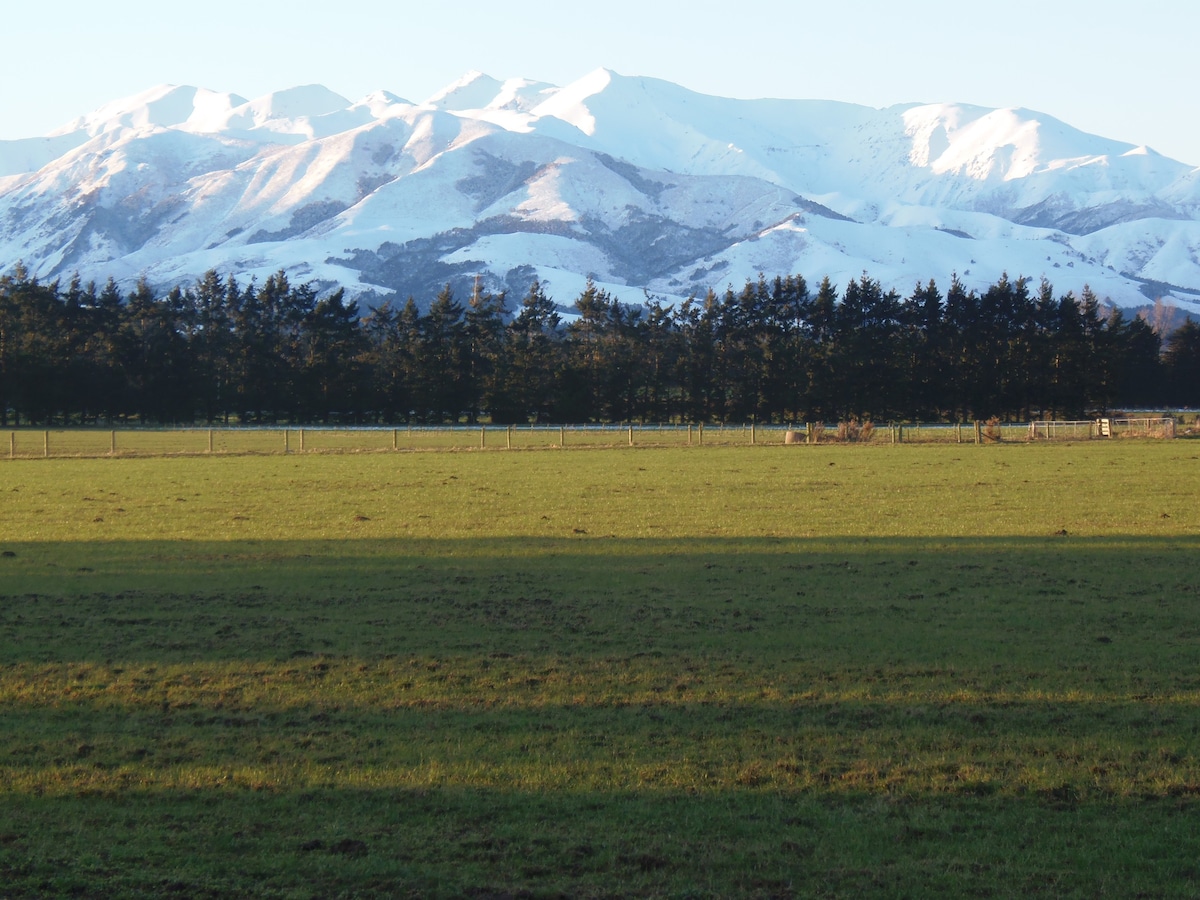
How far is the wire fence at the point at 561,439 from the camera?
55875mm

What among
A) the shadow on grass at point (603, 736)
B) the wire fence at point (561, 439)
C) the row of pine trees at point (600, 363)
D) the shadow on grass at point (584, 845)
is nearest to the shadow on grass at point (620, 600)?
the shadow on grass at point (603, 736)

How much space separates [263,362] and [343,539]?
75.4 m

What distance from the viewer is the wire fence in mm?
55875

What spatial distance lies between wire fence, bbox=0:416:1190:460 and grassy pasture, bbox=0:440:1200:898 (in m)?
35.4

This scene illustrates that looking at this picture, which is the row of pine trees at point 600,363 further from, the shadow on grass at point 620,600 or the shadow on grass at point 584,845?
the shadow on grass at point 584,845

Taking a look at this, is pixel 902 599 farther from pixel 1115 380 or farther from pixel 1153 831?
pixel 1115 380

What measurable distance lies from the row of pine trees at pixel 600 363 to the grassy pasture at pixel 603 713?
6937cm

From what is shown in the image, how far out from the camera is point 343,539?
2048 cm

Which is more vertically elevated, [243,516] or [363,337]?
[363,337]

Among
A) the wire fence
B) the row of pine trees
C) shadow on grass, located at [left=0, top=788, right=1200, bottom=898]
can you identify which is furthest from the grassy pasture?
the row of pine trees

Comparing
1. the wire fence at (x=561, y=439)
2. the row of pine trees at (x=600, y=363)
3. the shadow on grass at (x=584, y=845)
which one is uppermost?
the row of pine trees at (x=600, y=363)

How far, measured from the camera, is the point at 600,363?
298 feet

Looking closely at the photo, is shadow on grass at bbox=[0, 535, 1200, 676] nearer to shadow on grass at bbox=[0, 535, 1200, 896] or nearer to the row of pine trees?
shadow on grass at bbox=[0, 535, 1200, 896]

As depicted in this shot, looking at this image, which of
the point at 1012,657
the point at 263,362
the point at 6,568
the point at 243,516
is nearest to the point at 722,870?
the point at 1012,657
